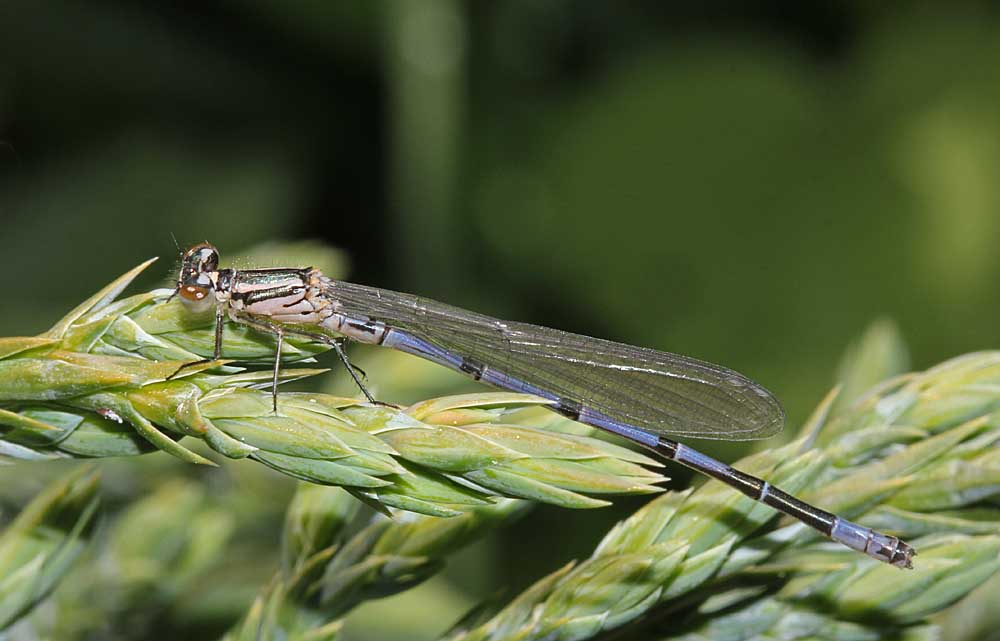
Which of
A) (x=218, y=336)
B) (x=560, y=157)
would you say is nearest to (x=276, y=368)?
(x=218, y=336)

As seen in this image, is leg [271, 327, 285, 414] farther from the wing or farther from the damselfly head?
the wing

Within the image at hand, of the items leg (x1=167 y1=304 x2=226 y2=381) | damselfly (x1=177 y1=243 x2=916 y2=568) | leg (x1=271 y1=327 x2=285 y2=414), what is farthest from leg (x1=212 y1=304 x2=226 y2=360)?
damselfly (x1=177 y1=243 x2=916 y2=568)

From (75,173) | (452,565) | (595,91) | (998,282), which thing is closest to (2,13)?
(75,173)

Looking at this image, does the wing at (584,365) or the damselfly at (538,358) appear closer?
the damselfly at (538,358)

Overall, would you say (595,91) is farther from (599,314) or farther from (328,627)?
(328,627)

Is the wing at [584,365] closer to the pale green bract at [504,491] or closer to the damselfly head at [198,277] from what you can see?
the damselfly head at [198,277]

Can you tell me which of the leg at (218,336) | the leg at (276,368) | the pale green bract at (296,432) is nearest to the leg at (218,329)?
the leg at (218,336)

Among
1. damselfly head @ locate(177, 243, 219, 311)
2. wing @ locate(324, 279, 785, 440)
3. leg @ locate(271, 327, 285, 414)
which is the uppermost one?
damselfly head @ locate(177, 243, 219, 311)
